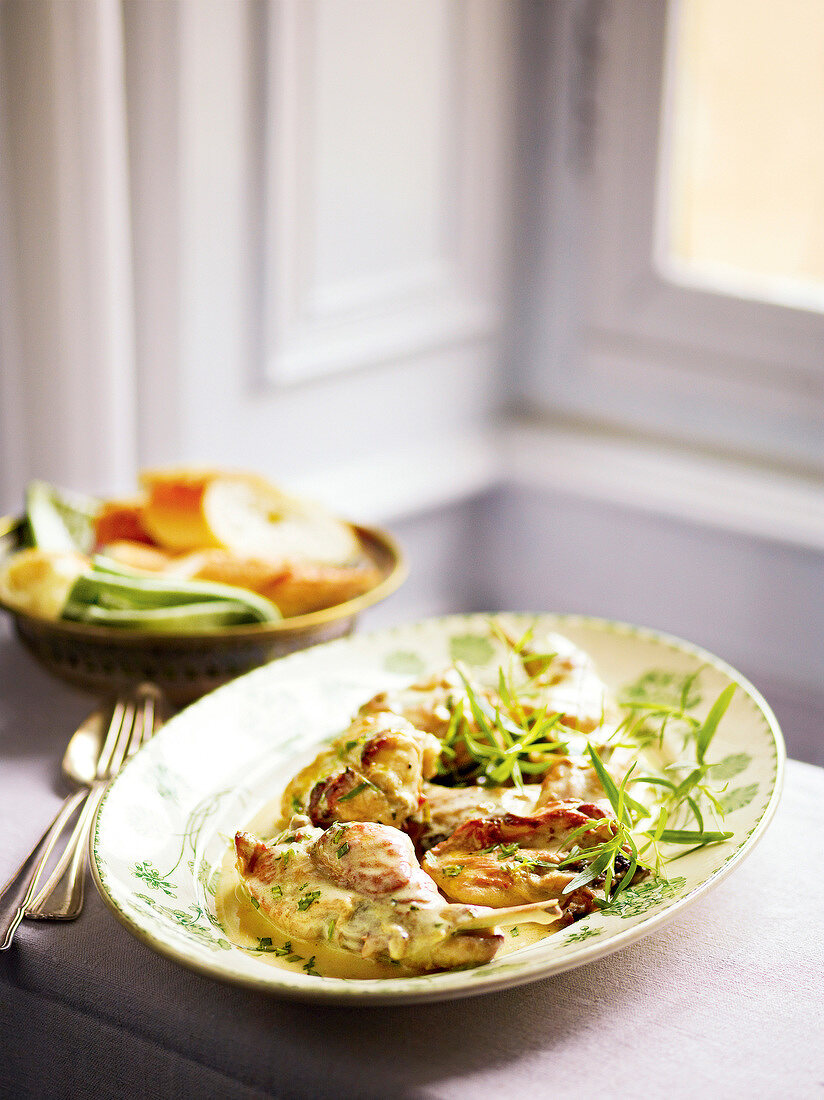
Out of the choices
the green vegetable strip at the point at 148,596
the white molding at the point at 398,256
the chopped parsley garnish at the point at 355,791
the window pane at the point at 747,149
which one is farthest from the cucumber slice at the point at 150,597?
the window pane at the point at 747,149

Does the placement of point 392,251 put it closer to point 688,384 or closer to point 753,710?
point 688,384

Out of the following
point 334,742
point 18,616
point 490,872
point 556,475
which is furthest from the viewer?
point 556,475

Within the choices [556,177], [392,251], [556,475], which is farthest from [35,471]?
[556,177]

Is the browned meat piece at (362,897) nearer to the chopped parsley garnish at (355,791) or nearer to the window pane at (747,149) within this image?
the chopped parsley garnish at (355,791)

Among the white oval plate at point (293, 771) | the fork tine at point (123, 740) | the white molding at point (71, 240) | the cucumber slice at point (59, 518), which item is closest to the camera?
the white oval plate at point (293, 771)

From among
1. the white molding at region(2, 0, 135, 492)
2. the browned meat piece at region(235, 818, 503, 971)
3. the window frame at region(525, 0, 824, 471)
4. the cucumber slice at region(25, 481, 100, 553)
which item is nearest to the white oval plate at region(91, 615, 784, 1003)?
the browned meat piece at region(235, 818, 503, 971)

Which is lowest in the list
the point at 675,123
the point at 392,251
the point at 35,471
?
the point at 35,471

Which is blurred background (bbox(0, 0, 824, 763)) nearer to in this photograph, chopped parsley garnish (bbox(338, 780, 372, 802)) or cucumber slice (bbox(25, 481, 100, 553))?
cucumber slice (bbox(25, 481, 100, 553))
